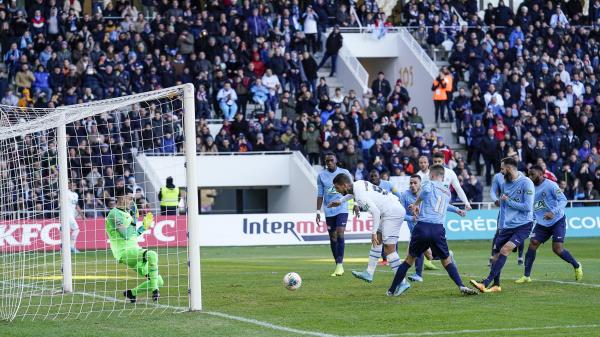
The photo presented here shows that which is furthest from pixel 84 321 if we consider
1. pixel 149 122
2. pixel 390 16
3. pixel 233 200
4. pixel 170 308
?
pixel 390 16

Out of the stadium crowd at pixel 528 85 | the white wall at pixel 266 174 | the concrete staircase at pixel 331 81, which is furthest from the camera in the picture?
the concrete staircase at pixel 331 81

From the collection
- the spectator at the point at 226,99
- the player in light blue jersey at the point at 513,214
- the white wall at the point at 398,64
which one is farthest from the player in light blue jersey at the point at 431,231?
the white wall at the point at 398,64

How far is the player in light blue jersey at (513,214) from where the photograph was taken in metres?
17.2

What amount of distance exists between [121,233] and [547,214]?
23.4 ft

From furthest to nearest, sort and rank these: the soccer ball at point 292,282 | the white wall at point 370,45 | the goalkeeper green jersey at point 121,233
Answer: the white wall at point 370,45 < the soccer ball at point 292,282 < the goalkeeper green jersey at point 121,233

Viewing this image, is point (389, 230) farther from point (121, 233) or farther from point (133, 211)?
point (121, 233)

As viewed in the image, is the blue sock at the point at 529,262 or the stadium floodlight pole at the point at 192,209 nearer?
the stadium floodlight pole at the point at 192,209

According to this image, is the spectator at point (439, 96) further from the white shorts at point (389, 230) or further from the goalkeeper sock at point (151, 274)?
the goalkeeper sock at point (151, 274)

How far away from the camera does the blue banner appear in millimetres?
34812

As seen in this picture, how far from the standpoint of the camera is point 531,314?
1430 centimetres

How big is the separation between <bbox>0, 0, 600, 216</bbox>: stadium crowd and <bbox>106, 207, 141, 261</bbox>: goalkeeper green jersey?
16.1 m

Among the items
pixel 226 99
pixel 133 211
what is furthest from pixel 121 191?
pixel 226 99

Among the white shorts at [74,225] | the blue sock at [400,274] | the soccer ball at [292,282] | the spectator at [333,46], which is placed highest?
the spectator at [333,46]

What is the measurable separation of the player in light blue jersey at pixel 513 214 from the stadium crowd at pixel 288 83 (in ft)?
53.4
